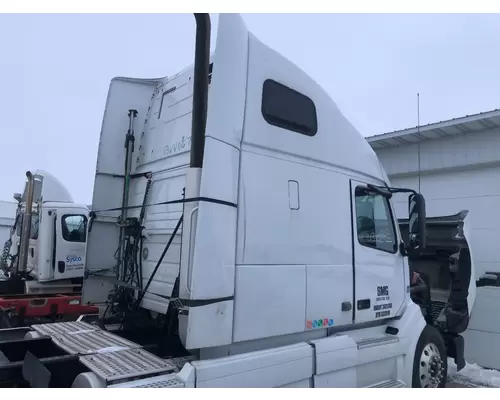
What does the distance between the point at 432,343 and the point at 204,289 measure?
3.36m

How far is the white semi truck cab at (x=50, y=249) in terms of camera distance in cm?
880

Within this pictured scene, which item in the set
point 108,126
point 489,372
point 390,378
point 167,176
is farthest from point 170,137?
point 489,372

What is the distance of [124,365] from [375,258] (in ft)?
8.74

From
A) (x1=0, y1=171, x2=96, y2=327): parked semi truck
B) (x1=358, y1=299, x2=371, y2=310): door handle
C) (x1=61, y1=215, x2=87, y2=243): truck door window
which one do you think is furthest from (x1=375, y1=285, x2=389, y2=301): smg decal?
(x1=61, y1=215, x2=87, y2=243): truck door window

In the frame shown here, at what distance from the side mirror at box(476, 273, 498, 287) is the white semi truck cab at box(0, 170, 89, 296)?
293 inches

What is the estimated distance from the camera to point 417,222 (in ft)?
14.6

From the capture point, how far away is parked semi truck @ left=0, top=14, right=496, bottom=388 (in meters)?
2.96

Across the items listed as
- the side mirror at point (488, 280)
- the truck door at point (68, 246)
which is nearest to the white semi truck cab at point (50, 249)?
the truck door at point (68, 246)

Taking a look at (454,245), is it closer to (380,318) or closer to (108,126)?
(380,318)

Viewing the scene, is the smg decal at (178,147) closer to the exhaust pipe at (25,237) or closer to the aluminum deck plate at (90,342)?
the aluminum deck plate at (90,342)

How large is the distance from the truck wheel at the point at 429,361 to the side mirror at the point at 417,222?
3.71ft

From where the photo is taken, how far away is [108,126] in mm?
4621

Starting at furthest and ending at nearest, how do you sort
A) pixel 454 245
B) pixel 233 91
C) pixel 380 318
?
pixel 454 245
pixel 380 318
pixel 233 91

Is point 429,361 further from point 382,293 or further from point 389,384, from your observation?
point 382,293
